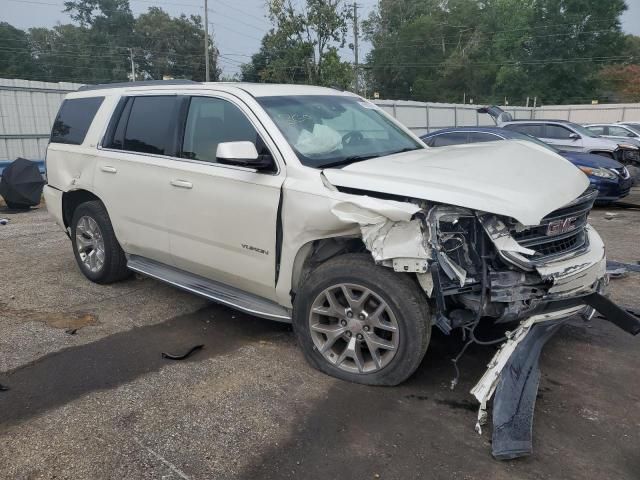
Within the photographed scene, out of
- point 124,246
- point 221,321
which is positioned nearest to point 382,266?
point 221,321

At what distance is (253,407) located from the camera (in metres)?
3.39

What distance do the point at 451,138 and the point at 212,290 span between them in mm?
7754

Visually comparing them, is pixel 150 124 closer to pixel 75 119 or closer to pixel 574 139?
pixel 75 119

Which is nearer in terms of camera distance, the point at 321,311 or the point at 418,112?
the point at 321,311

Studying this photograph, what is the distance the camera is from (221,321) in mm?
4785

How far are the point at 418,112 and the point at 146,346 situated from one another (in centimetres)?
2126

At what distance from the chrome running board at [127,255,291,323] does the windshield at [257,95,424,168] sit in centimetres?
110

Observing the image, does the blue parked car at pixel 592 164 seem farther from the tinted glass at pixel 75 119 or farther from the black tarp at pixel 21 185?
the black tarp at pixel 21 185

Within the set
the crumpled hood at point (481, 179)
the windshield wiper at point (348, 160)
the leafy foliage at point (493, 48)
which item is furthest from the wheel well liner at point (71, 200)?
the leafy foliage at point (493, 48)

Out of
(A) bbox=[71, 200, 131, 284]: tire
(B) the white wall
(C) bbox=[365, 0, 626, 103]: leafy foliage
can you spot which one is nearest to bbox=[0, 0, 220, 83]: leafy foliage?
(C) bbox=[365, 0, 626, 103]: leafy foliage

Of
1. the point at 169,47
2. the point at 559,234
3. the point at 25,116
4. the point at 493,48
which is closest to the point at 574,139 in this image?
the point at 559,234

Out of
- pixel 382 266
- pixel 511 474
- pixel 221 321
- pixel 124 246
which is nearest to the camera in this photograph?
pixel 511 474

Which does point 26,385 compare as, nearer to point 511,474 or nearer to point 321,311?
point 321,311

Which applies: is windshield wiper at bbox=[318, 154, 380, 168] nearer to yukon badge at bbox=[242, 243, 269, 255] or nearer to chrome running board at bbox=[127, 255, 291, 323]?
yukon badge at bbox=[242, 243, 269, 255]
